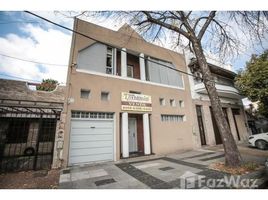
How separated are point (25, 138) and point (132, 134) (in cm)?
716

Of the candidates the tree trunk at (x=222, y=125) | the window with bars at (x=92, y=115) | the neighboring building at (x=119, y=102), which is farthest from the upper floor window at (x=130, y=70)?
the tree trunk at (x=222, y=125)

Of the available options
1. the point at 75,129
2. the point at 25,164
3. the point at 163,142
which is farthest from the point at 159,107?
the point at 25,164

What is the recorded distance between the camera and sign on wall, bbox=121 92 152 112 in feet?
24.2

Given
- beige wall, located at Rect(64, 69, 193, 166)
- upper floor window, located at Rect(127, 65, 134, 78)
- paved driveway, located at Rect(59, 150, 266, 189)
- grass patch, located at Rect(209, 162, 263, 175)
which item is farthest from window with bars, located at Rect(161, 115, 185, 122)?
grass patch, located at Rect(209, 162, 263, 175)

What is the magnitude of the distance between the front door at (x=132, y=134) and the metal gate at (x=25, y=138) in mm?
4020

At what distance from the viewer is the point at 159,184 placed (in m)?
3.68

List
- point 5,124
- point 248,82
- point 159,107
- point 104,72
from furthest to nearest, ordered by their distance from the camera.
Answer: point 248,82
point 159,107
point 5,124
point 104,72

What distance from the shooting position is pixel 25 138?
9031 millimetres

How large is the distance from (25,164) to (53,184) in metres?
3.10

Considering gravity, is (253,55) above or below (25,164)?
above

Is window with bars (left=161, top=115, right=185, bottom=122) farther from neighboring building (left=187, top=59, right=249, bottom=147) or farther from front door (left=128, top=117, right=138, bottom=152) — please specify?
front door (left=128, top=117, right=138, bottom=152)

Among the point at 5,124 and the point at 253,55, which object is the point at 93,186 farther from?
the point at 253,55

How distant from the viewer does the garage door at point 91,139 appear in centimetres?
596
